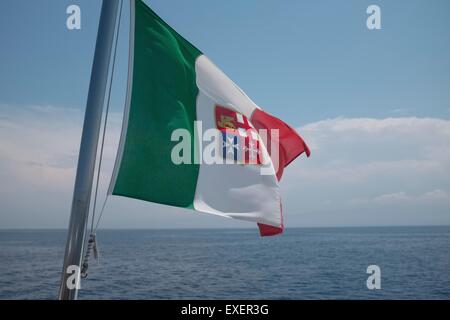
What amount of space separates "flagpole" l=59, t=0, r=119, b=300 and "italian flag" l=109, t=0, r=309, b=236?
38.7 inches

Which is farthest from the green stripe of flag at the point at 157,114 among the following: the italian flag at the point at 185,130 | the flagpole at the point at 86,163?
the flagpole at the point at 86,163

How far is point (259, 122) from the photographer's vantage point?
330 inches

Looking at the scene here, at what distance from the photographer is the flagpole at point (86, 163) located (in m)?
4.82

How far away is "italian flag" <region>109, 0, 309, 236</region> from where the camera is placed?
20.7 ft

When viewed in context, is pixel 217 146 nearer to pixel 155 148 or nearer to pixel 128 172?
pixel 155 148

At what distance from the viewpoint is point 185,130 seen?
6.90 meters

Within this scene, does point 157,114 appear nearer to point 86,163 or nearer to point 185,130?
point 185,130

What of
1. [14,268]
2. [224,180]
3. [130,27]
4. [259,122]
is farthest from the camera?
[14,268]

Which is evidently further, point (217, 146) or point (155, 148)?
point (217, 146)

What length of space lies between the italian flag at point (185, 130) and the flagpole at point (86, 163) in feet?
3.23

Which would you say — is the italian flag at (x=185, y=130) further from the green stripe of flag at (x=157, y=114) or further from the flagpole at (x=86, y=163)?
the flagpole at (x=86, y=163)

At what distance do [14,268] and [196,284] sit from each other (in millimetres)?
25308
